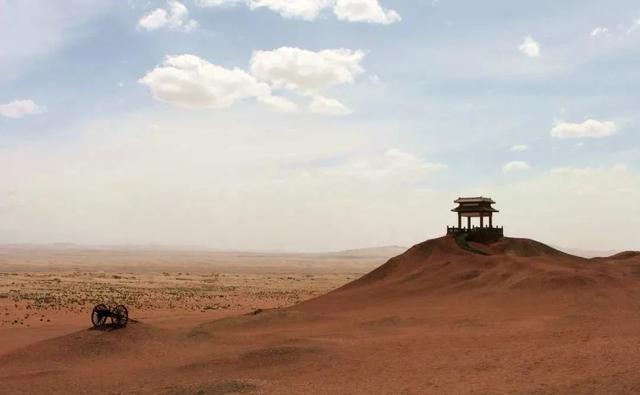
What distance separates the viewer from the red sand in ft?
55.6

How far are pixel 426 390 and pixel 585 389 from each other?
421 centimetres

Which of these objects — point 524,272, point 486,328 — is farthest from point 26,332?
point 524,272

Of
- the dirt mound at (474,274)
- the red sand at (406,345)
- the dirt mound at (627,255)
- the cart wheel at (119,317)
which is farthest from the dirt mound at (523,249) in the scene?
the cart wheel at (119,317)

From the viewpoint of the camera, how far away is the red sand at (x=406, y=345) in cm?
1694

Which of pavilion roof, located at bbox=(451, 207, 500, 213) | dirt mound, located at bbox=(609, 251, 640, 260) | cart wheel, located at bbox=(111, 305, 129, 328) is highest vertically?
pavilion roof, located at bbox=(451, 207, 500, 213)

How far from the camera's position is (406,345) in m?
22.2

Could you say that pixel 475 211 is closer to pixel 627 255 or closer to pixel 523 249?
pixel 523 249

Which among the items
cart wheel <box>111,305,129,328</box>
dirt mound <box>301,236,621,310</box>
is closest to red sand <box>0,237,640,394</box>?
dirt mound <box>301,236,621,310</box>

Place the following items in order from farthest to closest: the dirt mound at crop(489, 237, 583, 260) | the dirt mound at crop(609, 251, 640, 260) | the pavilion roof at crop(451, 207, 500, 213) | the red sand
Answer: the pavilion roof at crop(451, 207, 500, 213) < the dirt mound at crop(489, 237, 583, 260) < the dirt mound at crop(609, 251, 640, 260) < the red sand

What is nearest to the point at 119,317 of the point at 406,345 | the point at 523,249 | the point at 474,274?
the point at 406,345

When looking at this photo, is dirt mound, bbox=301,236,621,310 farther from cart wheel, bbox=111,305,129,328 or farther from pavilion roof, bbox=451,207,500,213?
cart wheel, bbox=111,305,129,328

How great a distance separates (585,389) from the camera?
14398 millimetres

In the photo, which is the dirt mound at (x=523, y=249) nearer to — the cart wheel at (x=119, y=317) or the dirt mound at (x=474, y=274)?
the dirt mound at (x=474, y=274)

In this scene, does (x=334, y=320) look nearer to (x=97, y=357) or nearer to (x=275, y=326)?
(x=275, y=326)
